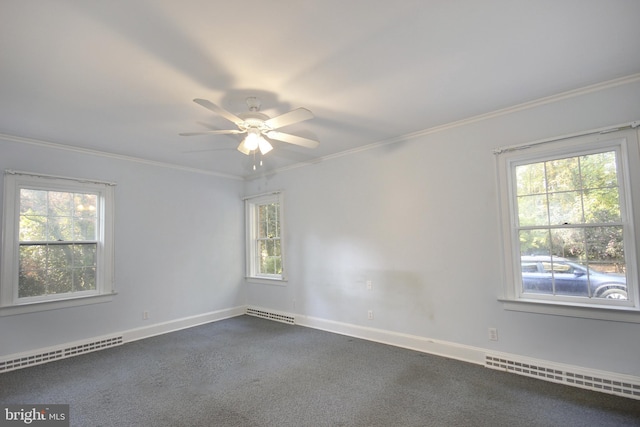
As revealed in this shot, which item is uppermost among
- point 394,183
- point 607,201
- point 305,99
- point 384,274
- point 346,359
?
point 305,99

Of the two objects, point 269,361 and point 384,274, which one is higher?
point 384,274

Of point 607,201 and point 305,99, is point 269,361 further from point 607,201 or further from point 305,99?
point 607,201

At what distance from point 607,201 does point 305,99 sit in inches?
107

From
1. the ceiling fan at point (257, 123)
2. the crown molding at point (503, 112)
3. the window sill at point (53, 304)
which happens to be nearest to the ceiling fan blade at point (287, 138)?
the ceiling fan at point (257, 123)

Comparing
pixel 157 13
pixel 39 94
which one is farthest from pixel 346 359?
pixel 39 94

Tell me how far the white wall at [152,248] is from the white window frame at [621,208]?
13.6ft

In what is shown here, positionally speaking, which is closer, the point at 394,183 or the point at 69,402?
the point at 69,402

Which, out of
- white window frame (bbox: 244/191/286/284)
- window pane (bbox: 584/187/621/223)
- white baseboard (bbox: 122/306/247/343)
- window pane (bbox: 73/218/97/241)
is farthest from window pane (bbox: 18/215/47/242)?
window pane (bbox: 584/187/621/223)

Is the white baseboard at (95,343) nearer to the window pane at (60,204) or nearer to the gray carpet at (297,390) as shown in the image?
the gray carpet at (297,390)

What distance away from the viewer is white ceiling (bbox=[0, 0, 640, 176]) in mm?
1652

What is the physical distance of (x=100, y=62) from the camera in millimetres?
2014

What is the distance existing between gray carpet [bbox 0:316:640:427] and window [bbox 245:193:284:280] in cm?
169

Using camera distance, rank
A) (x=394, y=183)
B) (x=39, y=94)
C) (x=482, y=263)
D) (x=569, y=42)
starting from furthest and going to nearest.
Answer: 1. (x=394, y=183)
2. (x=482, y=263)
3. (x=39, y=94)
4. (x=569, y=42)

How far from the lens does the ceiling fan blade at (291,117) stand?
7.30 ft
